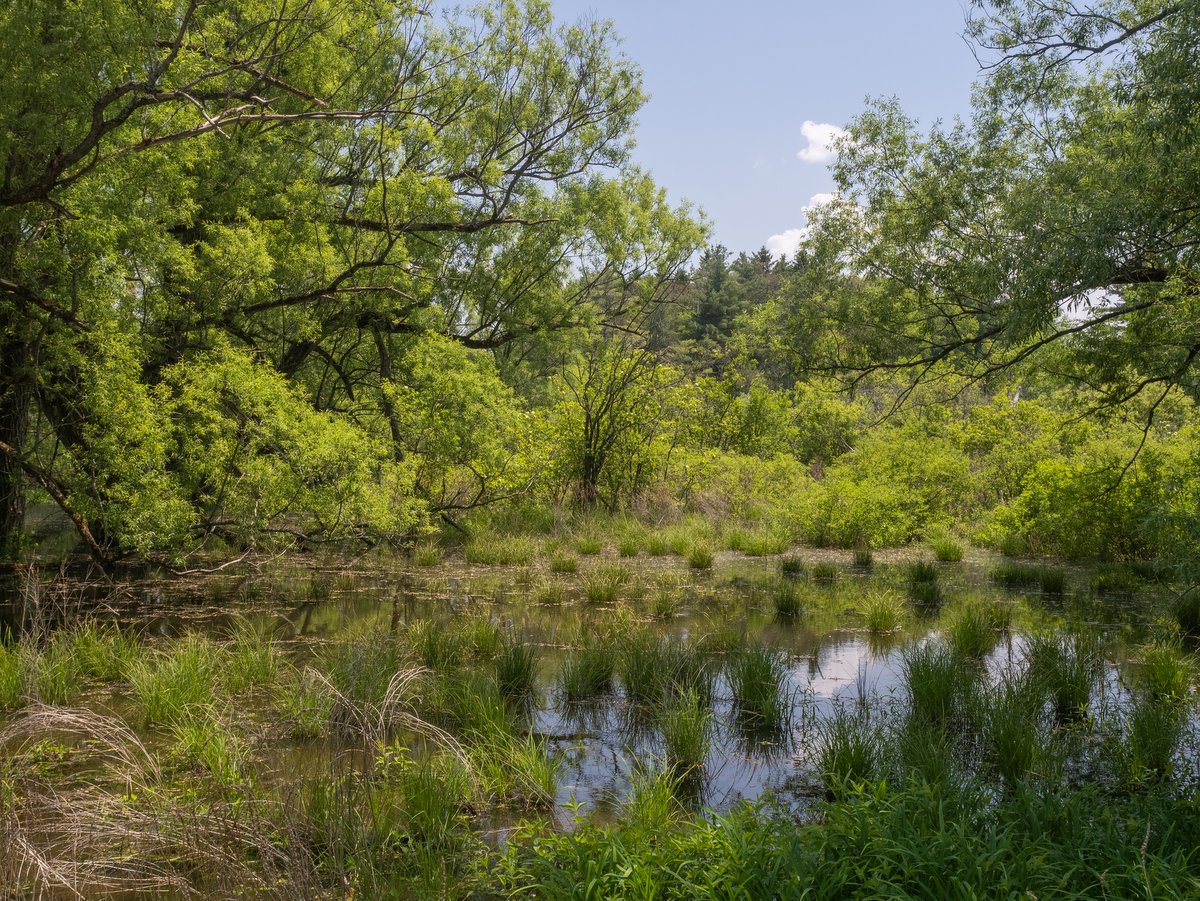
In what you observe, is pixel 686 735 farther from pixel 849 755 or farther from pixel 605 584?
pixel 605 584

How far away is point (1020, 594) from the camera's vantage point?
33.4ft

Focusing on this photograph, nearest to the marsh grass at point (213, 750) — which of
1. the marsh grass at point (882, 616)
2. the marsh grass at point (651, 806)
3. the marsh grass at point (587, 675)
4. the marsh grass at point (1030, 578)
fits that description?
the marsh grass at point (651, 806)

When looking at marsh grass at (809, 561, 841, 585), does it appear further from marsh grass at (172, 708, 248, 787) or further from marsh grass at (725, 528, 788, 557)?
marsh grass at (172, 708, 248, 787)

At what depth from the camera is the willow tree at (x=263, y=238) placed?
7684 millimetres

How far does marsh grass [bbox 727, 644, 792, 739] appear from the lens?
18.5ft

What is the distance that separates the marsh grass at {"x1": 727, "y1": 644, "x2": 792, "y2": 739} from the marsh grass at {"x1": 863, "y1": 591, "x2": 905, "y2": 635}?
7.07ft

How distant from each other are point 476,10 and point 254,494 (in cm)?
958

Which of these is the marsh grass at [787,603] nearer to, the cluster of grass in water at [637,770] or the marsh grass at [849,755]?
the cluster of grass in water at [637,770]

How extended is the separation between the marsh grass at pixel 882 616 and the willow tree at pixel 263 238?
616cm

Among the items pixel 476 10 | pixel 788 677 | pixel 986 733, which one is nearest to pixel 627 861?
pixel 986 733

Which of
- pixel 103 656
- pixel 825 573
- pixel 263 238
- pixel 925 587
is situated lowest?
pixel 825 573

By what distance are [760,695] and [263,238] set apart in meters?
8.67

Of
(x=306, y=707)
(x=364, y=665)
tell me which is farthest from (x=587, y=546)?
(x=306, y=707)

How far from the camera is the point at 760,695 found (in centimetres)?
588
